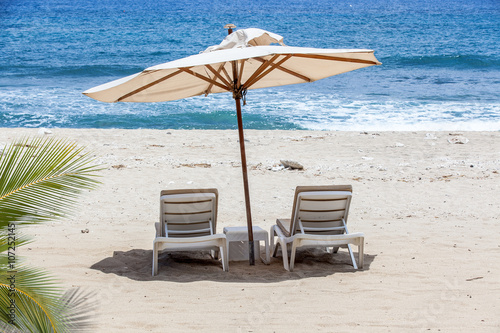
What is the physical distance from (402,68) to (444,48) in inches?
312

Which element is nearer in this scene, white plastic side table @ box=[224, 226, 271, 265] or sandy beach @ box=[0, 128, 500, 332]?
sandy beach @ box=[0, 128, 500, 332]

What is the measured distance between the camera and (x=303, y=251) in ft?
19.0

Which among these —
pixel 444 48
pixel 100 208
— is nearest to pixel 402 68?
pixel 444 48

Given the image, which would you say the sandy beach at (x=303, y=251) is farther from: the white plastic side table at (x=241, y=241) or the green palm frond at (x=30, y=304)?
the green palm frond at (x=30, y=304)

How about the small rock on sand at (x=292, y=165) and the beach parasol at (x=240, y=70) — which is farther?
the small rock on sand at (x=292, y=165)

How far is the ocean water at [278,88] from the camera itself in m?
17.2

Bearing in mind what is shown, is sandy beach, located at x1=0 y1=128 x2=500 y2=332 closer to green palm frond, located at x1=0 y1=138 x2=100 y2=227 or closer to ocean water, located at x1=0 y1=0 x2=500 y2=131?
green palm frond, located at x1=0 y1=138 x2=100 y2=227

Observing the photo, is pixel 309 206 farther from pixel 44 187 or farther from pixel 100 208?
pixel 100 208

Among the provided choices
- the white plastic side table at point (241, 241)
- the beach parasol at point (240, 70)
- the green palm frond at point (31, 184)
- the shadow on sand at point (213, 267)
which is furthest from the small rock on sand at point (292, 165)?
the green palm frond at point (31, 184)

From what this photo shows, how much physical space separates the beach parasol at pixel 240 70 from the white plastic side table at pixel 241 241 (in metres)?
0.13

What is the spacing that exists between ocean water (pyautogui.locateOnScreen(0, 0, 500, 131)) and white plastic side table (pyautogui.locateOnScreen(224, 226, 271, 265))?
425 inches

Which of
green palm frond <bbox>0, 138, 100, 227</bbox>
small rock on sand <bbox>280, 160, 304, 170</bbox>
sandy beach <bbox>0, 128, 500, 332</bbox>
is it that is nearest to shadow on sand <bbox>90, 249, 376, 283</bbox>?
sandy beach <bbox>0, 128, 500, 332</bbox>

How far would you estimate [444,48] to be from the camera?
112 feet

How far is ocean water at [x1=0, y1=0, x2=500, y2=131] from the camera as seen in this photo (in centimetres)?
1725
